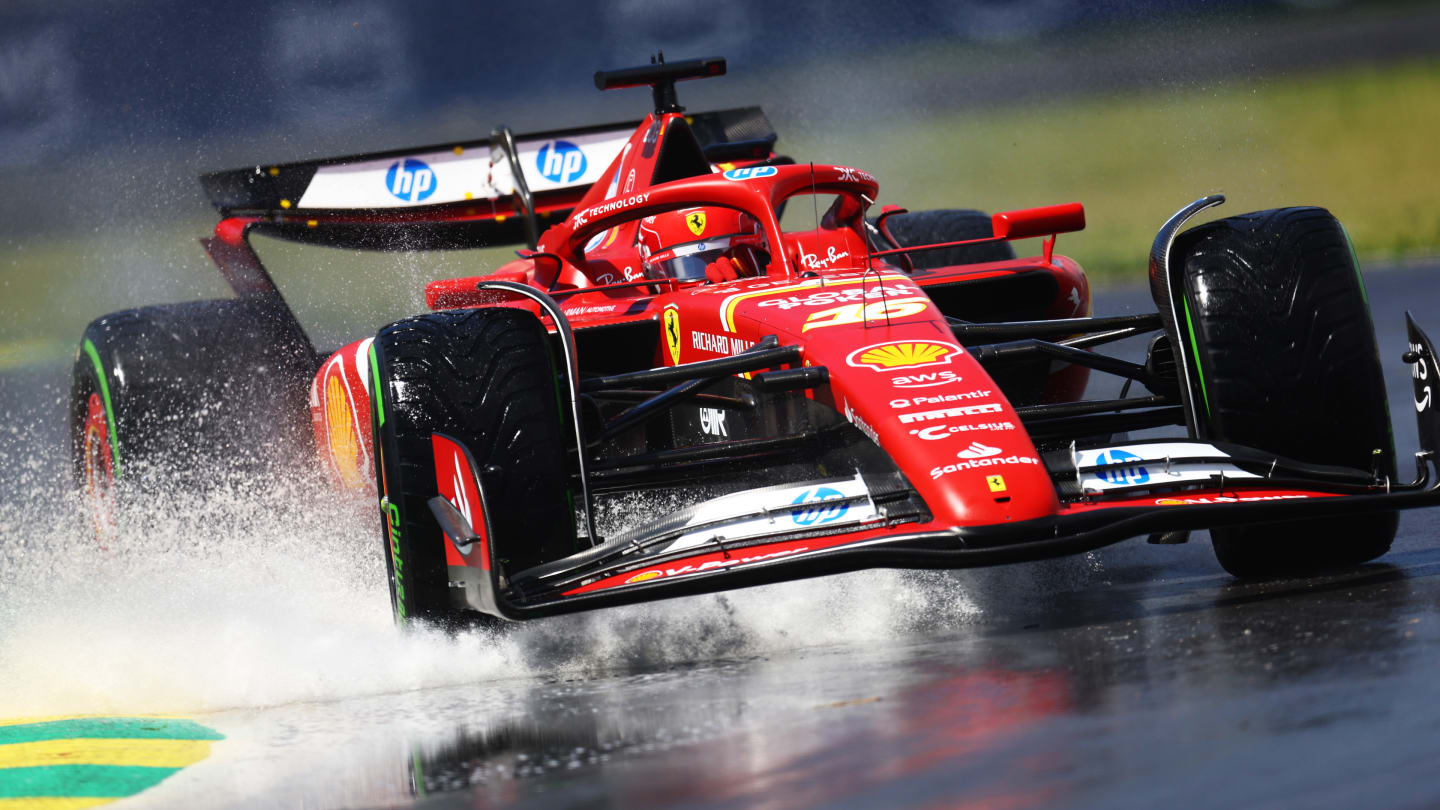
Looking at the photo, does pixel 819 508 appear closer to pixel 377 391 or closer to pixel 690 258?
pixel 377 391

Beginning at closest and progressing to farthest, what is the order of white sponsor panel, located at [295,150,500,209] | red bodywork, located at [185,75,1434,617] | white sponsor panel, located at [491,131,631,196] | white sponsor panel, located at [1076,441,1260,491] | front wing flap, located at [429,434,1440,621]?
front wing flap, located at [429,434,1440,621]
red bodywork, located at [185,75,1434,617]
white sponsor panel, located at [1076,441,1260,491]
white sponsor panel, located at [295,150,500,209]
white sponsor panel, located at [491,131,631,196]

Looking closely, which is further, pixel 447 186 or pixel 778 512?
pixel 447 186

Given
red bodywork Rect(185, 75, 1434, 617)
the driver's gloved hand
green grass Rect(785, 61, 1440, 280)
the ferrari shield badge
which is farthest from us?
green grass Rect(785, 61, 1440, 280)

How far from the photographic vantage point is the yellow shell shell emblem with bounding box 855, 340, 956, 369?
15.7ft

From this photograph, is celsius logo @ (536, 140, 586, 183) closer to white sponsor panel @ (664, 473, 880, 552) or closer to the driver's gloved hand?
the driver's gloved hand

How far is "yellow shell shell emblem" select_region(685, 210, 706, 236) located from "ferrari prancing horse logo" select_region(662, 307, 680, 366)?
1000 mm

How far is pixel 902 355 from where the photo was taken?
4848 millimetres

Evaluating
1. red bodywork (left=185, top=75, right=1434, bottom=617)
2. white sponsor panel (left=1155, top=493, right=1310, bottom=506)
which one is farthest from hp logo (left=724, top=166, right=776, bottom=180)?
white sponsor panel (left=1155, top=493, right=1310, bottom=506)

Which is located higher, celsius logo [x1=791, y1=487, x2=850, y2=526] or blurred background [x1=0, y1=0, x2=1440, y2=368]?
blurred background [x1=0, y1=0, x2=1440, y2=368]

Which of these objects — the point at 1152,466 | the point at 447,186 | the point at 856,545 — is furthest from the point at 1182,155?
the point at 856,545

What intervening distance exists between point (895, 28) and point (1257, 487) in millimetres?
20015

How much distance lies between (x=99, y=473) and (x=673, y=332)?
3452 millimetres

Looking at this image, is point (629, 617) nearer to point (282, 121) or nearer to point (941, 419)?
point (941, 419)

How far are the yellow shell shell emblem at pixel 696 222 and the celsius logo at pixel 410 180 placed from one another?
8.75 ft
